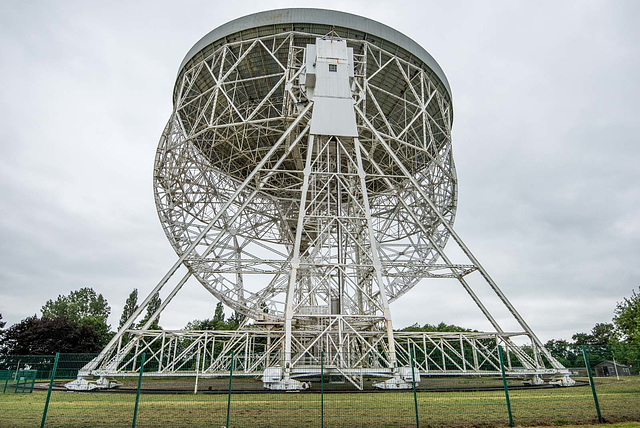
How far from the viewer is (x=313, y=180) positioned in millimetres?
20016

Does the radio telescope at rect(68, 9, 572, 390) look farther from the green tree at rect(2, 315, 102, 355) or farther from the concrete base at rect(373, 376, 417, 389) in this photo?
the green tree at rect(2, 315, 102, 355)

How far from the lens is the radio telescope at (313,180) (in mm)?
16781

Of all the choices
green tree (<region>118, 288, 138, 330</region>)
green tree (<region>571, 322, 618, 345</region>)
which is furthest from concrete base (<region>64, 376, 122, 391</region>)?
green tree (<region>571, 322, 618, 345</region>)

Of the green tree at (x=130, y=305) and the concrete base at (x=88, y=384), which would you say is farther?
the green tree at (x=130, y=305)

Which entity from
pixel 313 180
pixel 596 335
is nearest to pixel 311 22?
pixel 313 180

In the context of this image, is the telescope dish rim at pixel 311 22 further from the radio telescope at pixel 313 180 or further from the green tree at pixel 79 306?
the green tree at pixel 79 306

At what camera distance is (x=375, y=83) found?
69.4 ft

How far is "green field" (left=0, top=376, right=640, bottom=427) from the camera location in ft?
29.5

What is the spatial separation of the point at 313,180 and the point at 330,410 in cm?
1147

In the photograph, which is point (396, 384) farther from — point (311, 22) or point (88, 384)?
point (311, 22)

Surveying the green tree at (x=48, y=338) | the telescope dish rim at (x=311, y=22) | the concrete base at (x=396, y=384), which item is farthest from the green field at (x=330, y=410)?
the green tree at (x=48, y=338)

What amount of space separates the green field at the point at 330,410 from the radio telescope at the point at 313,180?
1.87m

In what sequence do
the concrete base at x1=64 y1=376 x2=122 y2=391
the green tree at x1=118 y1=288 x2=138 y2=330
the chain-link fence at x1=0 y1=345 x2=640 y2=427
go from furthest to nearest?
the green tree at x1=118 y1=288 x2=138 y2=330 → the concrete base at x1=64 y1=376 x2=122 y2=391 → the chain-link fence at x1=0 y1=345 x2=640 y2=427

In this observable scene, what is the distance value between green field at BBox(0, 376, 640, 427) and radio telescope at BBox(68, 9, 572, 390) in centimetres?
187
